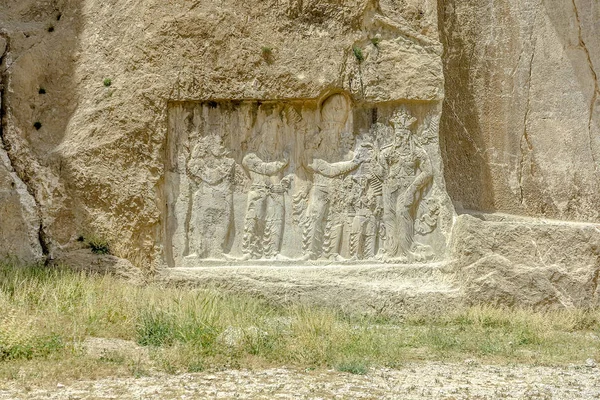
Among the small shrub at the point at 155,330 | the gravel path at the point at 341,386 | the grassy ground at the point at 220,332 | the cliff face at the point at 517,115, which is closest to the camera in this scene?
the gravel path at the point at 341,386

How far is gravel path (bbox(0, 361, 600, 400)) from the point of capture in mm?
6328

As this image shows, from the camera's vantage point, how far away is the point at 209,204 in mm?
9805

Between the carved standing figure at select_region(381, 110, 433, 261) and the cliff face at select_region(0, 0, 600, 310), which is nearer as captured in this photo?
the cliff face at select_region(0, 0, 600, 310)

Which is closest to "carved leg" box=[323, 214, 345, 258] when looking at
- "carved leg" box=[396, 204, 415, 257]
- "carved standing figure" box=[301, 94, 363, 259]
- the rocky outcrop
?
"carved standing figure" box=[301, 94, 363, 259]

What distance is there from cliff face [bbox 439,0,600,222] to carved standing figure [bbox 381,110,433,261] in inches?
58.2

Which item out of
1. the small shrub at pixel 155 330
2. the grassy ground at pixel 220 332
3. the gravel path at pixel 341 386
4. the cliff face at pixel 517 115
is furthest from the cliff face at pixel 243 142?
the gravel path at pixel 341 386

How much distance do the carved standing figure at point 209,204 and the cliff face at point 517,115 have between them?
296 cm

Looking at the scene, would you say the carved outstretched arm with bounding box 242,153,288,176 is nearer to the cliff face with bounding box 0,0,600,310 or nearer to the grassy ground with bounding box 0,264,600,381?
the cliff face with bounding box 0,0,600,310

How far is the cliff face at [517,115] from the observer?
11.3 meters

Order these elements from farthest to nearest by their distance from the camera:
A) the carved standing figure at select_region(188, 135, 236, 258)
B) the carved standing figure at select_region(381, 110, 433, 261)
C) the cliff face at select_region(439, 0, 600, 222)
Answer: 1. the cliff face at select_region(439, 0, 600, 222)
2. the carved standing figure at select_region(381, 110, 433, 261)
3. the carved standing figure at select_region(188, 135, 236, 258)

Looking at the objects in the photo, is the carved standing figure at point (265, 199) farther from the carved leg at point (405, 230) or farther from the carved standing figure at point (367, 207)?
the carved leg at point (405, 230)

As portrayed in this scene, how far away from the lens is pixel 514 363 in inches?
301

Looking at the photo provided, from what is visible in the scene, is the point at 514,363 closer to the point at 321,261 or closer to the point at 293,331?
the point at 293,331

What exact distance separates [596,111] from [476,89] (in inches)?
58.0
